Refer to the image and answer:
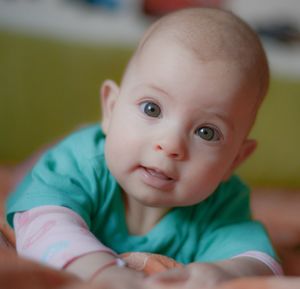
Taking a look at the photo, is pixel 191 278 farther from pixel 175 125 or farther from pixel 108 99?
pixel 108 99

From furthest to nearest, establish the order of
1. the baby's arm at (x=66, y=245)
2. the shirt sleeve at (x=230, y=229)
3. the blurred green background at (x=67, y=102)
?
1. the blurred green background at (x=67, y=102)
2. the shirt sleeve at (x=230, y=229)
3. the baby's arm at (x=66, y=245)

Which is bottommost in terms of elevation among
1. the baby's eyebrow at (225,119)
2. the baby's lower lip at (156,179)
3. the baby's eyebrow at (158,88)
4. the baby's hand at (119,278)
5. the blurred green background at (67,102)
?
the blurred green background at (67,102)

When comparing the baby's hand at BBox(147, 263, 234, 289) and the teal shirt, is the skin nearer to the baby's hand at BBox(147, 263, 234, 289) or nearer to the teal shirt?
the teal shirt

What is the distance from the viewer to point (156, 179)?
98cm

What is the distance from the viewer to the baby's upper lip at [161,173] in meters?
0.97

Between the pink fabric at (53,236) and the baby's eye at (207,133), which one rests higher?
the baby's eye at (207,133)

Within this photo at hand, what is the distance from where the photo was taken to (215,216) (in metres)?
1.18

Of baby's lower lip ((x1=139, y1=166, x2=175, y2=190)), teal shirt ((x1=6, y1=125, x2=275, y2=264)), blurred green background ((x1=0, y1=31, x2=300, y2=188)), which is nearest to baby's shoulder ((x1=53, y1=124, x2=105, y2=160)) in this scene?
teal shirt ((x1=6, y1=125, x2=275, y2=264))

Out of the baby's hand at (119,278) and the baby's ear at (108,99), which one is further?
the baby's ear at (108,99)

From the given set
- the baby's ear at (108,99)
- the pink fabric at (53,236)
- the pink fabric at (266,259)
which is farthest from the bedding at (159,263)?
the baby's ear at (108,99)

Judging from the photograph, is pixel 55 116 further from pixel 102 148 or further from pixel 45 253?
pixel 45 253

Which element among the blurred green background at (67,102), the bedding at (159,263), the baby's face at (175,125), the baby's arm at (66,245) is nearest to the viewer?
the bedding at (159,263)

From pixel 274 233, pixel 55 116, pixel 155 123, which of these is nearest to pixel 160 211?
pixel 155 123

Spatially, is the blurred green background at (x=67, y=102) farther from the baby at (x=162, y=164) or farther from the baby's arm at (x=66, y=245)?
the baby's arm at (x=66, y=245)
